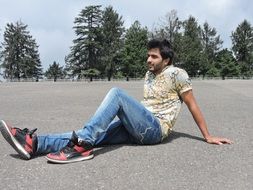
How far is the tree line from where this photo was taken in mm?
84438

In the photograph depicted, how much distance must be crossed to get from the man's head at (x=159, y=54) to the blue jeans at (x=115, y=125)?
644mm

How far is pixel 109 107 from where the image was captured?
5270mm

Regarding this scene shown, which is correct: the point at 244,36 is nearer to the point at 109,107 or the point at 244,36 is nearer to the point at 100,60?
the point at 100,60

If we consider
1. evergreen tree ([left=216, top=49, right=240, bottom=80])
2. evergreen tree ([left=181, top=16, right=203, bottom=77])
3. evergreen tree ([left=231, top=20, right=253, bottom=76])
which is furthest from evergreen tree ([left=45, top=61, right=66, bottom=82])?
evergreen tree ([left=231, top=20, right=253, bottom=76])

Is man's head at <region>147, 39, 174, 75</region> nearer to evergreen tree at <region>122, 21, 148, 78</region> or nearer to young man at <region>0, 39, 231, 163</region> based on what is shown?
young man at <region>0, 39, 231, 163</region>

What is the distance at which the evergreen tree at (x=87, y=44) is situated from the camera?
88.7m

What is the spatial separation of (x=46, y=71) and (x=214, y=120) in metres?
101

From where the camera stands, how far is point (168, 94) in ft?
19.2

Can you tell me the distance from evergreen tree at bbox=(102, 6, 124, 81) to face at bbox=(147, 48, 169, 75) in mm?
80564

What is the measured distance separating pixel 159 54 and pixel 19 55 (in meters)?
91.7

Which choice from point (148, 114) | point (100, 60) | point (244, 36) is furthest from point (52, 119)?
point (244, 36)

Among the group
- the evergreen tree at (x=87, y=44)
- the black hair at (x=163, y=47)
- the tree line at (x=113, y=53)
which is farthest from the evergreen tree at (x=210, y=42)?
the black hair at (x=163, y=47)

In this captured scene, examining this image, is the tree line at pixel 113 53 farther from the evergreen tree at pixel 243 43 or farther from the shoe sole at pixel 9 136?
the shoe sole at pixel 9 136

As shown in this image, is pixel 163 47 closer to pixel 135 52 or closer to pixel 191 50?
pixel 135 52
